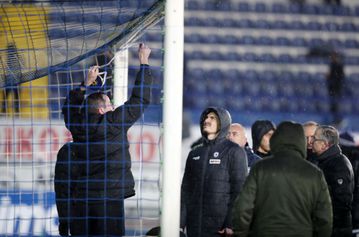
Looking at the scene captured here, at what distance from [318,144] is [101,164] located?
171cm

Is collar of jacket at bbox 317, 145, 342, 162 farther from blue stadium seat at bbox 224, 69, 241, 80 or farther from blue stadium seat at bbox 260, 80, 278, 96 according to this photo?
blue stadium seat at bbox 224, 69, 241, 80

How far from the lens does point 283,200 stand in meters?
4.48

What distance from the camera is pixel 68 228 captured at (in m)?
6.09

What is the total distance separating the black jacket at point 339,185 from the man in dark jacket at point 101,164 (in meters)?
1.50

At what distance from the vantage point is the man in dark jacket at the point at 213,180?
217 inches

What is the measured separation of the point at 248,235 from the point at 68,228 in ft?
6.26

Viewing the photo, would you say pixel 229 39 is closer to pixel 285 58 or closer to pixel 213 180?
pixel 285 58

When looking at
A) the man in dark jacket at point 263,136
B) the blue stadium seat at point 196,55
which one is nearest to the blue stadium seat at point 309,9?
the blue stadium seat at point 196,55

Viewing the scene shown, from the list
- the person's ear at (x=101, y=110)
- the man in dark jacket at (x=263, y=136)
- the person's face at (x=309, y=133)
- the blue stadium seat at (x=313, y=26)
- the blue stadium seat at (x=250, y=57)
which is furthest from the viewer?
the blue stadium seat at (x=313, y=26)

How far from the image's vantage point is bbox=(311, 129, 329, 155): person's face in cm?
643

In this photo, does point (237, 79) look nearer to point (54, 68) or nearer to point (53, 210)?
point (53, 210)

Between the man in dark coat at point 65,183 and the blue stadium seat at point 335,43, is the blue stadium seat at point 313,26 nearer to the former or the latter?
the blue stadium seat at point 335,43

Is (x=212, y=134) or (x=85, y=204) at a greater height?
(x=212, y=134)

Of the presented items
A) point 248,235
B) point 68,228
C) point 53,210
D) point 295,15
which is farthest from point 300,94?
point 248,235
